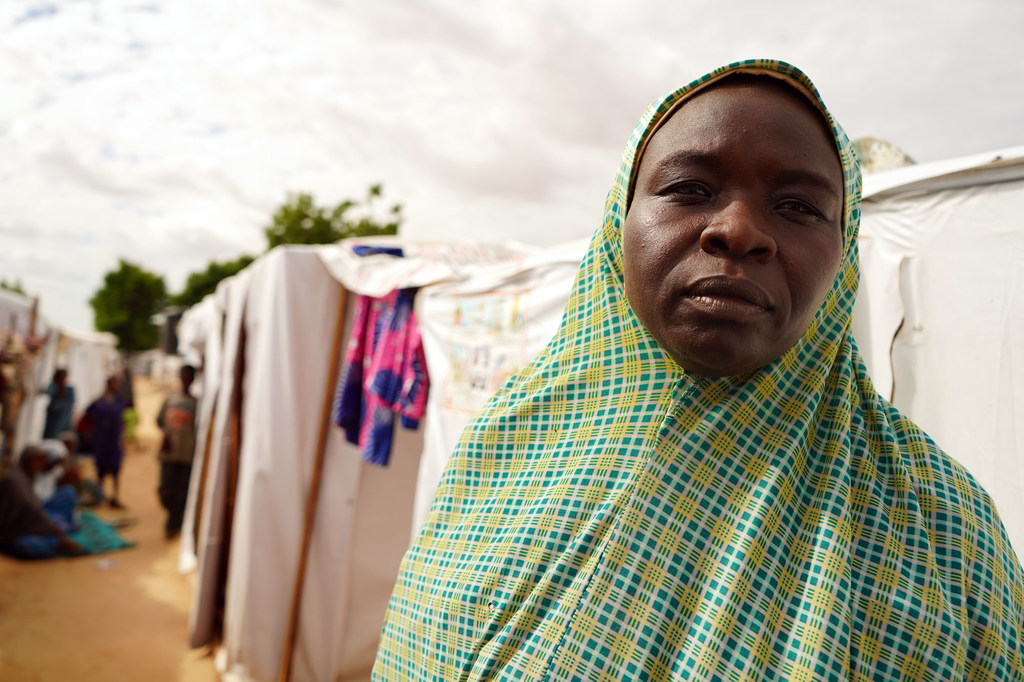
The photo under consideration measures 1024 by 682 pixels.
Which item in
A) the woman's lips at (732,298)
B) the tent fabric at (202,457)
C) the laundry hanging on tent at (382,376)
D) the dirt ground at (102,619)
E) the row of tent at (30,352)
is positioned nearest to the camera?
the woman's lips at (732,298)

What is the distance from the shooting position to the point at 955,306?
141 cm

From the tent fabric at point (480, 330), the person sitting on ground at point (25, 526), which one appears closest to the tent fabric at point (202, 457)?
the person sitting on ground at point (25, 526)

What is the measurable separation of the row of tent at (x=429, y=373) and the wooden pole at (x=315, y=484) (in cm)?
1

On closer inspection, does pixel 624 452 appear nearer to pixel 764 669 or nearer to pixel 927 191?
pixel 764 669

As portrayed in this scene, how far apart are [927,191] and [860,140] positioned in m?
0.53

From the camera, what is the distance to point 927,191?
57.6 inches

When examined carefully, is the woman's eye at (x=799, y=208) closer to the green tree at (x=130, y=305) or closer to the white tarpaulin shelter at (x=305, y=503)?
the white tarpaulin shelter at (x=305, y=503)

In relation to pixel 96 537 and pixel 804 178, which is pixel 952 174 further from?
pixel 96 537

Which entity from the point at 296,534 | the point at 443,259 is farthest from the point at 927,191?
the point at 296,534

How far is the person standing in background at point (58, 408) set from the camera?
31.0 feet

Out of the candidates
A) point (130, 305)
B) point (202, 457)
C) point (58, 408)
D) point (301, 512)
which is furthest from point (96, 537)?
point (130, 305)

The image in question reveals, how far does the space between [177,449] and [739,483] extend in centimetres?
764

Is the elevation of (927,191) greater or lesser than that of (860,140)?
lesser

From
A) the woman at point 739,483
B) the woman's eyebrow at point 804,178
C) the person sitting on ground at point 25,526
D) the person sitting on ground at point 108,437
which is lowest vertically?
the person sitting on ground at point 25,526
